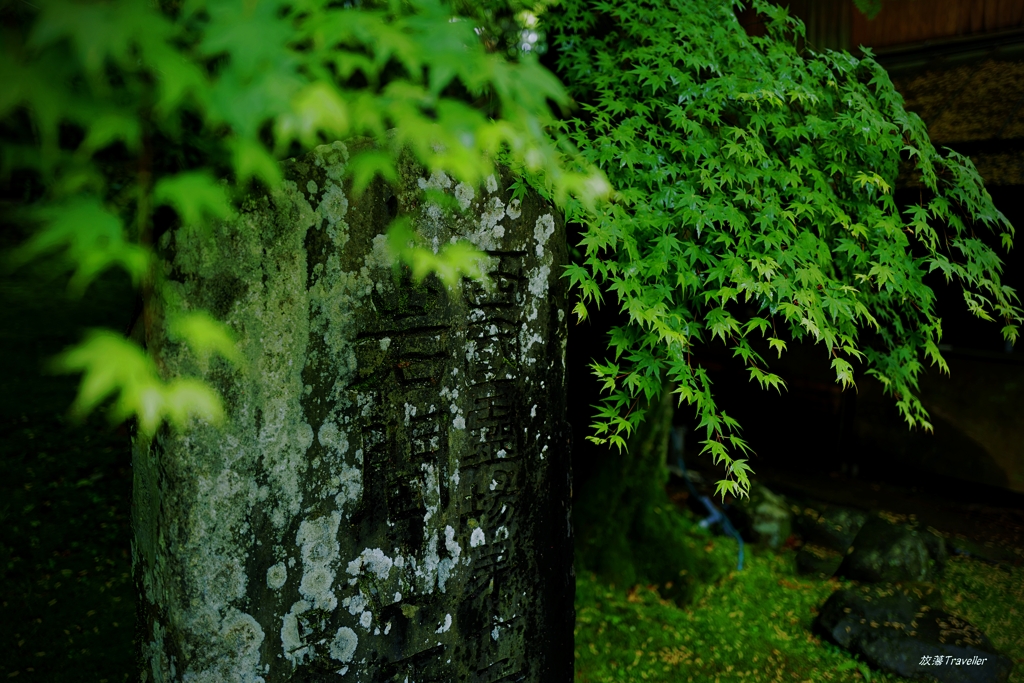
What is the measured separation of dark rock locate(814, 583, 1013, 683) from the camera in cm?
441

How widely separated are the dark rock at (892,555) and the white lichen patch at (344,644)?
5065 mm

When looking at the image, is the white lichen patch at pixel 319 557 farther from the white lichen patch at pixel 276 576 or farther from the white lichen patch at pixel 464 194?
the white lichen patch at pixel 464 194

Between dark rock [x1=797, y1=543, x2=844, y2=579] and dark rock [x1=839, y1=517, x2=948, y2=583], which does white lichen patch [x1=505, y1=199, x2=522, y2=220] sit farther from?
dark rock [x1=797, y1=543, x2=844, y2=579]

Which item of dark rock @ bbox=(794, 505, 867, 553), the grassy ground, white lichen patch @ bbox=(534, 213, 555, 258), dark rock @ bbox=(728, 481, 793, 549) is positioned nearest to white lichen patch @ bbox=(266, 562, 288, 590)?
white lichen patch @ bbox=(534, 213, 555, 258)

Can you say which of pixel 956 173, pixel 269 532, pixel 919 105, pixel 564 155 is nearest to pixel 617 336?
pixel 564 155

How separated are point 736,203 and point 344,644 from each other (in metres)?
2.97

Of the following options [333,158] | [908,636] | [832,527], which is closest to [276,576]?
[333,158]

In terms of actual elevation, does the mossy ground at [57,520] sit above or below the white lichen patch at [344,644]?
below

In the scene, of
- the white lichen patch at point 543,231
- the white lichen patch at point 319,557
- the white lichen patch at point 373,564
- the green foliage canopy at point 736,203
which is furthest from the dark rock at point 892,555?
the white lichen patch at point 319,557

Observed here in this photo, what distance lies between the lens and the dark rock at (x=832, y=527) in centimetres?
678

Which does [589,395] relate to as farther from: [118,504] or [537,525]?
[118,504]

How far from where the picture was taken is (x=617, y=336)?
10.9 ft

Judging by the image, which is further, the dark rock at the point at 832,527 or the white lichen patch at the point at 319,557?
the dark rock at the point at 832,527

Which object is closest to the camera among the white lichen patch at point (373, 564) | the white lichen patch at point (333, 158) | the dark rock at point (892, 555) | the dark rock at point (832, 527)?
the white lichen patch at point (333, 158)
